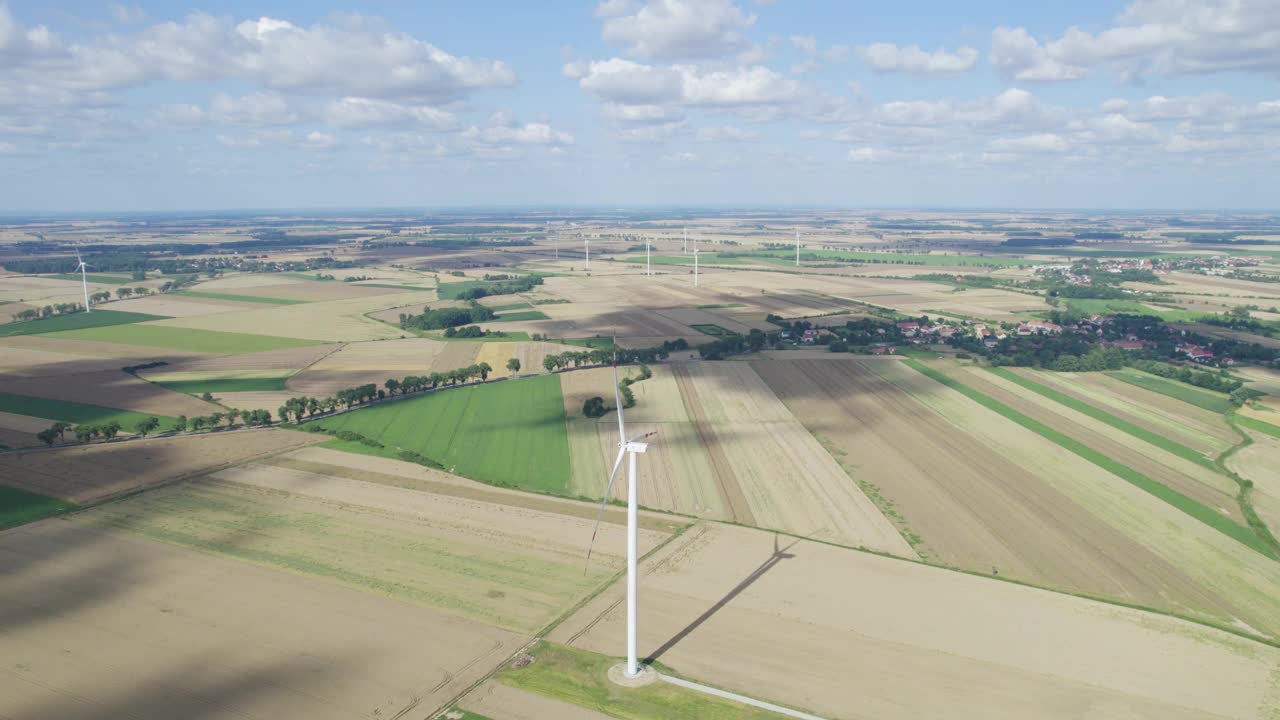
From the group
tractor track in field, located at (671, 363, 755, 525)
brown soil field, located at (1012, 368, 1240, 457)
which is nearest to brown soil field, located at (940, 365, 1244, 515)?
brown soil field, located at (1012, 368, 1240, 457)

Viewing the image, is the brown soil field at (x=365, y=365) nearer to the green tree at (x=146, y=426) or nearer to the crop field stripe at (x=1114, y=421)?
the green tree at (x=146, y=426)

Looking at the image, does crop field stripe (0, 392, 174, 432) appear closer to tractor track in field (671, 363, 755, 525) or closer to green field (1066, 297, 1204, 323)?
tractor track in field (671, 363, 755, 525)

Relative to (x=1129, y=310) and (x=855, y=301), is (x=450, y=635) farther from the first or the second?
(x=1129, y=310)

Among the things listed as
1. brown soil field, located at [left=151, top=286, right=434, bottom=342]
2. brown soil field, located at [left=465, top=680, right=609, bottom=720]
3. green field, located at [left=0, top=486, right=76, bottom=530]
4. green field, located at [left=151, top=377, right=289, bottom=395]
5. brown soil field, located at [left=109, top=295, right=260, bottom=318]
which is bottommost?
brown soil field, located at [left=465, top=680, right=609, bottom=720]

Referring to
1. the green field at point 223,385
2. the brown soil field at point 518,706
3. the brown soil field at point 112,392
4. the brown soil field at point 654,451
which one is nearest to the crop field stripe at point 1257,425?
the brown soil field at point 654,451

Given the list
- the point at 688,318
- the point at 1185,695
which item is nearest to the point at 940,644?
the point at 1185,695

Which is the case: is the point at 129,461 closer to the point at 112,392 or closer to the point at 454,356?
the point at 112,392

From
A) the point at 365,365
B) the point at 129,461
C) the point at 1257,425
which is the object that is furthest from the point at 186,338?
the point at 1257,425
